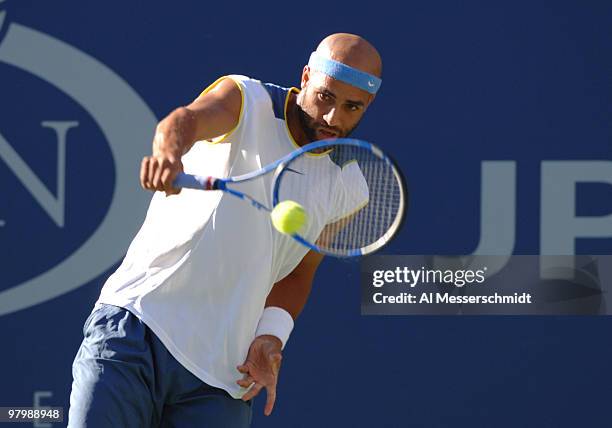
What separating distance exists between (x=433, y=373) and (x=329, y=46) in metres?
2.07

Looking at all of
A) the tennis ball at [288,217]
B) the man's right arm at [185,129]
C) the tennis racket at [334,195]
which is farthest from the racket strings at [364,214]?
the man's right arm at [185,129]

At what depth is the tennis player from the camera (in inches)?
102

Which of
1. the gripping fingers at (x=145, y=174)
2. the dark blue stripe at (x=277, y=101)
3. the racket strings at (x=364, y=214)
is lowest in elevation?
the gripping fingers at (x=145, y=174)

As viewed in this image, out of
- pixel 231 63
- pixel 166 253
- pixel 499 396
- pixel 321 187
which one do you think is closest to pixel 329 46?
pixel 321 187

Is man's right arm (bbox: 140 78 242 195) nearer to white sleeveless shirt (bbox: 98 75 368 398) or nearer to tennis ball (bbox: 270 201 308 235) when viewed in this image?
white sleeveless shirt (bbox: 98 75 368 398)

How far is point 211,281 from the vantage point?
2662 mm

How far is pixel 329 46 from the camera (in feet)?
9.11

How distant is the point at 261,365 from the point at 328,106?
2.00 feet

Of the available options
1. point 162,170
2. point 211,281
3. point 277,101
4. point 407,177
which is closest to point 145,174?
point 162,170

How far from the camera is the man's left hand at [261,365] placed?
272 cm

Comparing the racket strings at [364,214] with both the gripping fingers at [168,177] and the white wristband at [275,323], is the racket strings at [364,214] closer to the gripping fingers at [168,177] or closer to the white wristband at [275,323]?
the white wristband at [275,323]

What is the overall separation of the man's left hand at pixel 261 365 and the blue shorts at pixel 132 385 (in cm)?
6

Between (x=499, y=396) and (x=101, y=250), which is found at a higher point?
(x=101, y=250)

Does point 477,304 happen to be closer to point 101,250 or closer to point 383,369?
point 383,369
